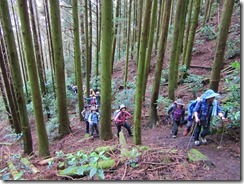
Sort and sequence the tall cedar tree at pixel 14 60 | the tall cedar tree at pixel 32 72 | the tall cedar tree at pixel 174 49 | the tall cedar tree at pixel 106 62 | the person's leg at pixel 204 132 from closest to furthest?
1. the tall cedar tree at pixel 32 72
2. the tall cedar tree at pixel 14 60
3. the person's leg at pixel 204 132
4. the tall cedar tree at pixel 106 62
5. the tall cedar tree at pixel 174 49

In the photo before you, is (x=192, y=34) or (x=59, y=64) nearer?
(x=59, y=64)

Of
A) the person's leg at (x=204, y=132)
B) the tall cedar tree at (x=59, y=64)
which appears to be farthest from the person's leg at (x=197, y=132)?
the tall cedar tree at (x=59, y=64)

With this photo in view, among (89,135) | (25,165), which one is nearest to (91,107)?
(89,135)

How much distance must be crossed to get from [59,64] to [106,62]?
9.13 feet

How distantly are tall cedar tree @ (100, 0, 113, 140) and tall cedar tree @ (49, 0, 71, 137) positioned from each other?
2.34 metres

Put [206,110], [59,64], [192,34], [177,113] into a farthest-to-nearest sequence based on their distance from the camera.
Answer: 1. [192,34]
2. [59,64]
3. [177,113]
4. [206,110]

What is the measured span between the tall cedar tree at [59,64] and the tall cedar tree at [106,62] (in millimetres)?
2337

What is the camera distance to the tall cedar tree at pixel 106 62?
6470mm

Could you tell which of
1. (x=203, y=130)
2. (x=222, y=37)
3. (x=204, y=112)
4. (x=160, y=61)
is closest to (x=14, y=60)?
(x=160, y=61)

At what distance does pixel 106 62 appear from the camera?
22.7 feet

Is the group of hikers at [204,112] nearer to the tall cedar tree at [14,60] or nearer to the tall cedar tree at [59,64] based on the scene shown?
the tall cedar tree at [14,60]

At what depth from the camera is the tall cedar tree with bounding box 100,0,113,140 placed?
6.47m

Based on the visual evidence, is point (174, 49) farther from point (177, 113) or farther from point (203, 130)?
point (203, 130)


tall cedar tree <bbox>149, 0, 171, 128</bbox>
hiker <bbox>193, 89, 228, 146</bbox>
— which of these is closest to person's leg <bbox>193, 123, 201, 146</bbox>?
hiker <bbox>193, 89, 228, 146</bbox>
